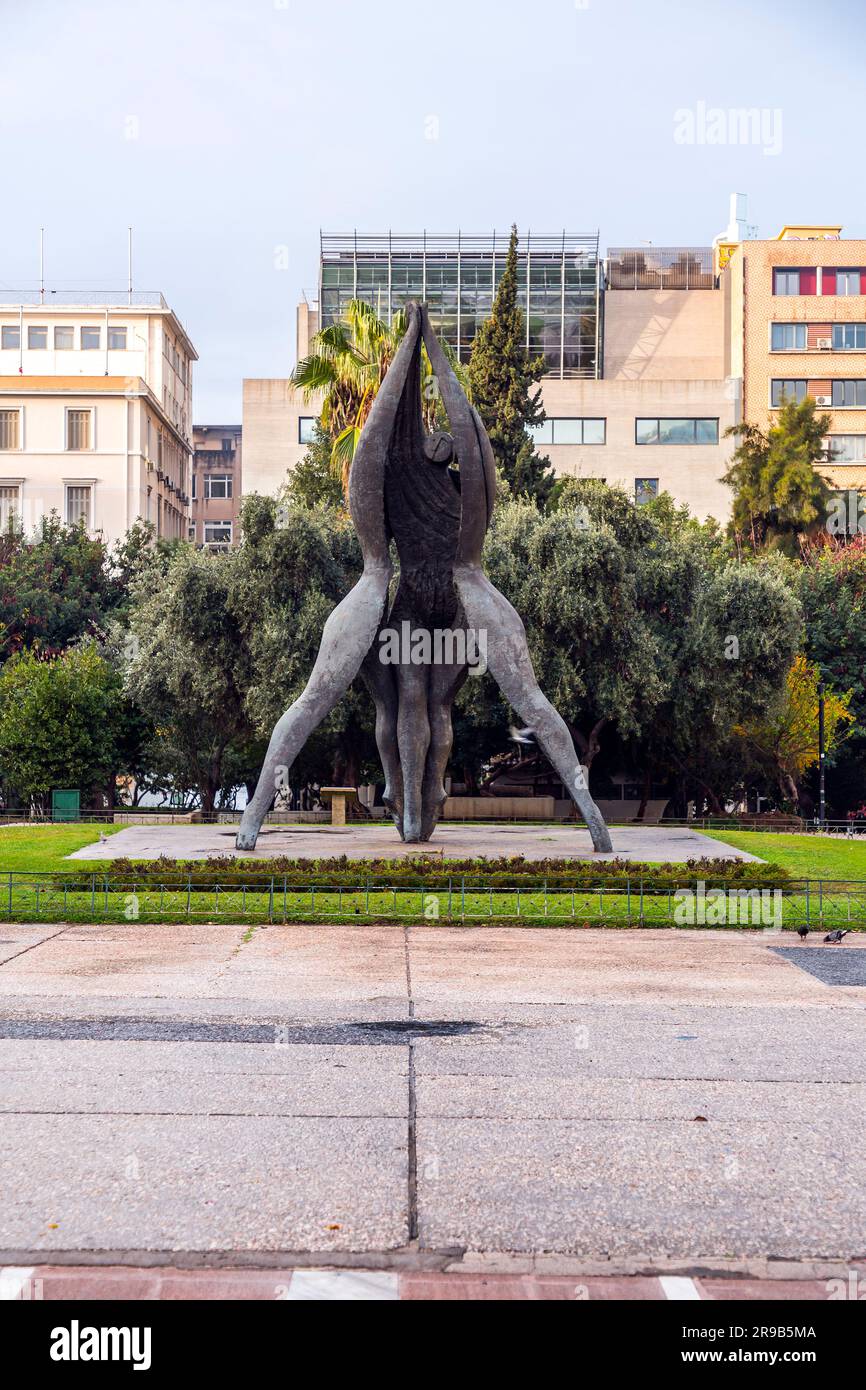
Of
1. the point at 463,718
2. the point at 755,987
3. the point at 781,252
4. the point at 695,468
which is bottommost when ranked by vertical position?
the point at 755,987

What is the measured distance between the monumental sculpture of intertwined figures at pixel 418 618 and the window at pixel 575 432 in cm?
4527

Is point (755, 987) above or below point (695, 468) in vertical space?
below

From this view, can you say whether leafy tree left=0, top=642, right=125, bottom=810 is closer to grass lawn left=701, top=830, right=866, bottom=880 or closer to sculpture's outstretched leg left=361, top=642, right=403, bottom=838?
sculpture's outstretched leg left=361, top=642, right=403, bottom=838

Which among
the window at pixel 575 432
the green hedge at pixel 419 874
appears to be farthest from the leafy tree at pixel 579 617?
the window at pixel 575 432

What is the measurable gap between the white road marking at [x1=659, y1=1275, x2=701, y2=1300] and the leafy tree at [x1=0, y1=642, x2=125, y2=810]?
31.1m

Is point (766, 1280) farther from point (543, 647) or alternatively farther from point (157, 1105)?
point (543, 647)

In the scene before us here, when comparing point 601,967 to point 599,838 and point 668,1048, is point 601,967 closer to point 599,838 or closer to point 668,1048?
point 668,1048

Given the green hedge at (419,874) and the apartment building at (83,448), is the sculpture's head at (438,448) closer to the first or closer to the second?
the green hedge at (419,874)

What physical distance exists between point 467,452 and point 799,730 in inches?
940

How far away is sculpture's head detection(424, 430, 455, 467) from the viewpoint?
66.0ft

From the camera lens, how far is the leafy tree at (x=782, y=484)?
50.7 m
